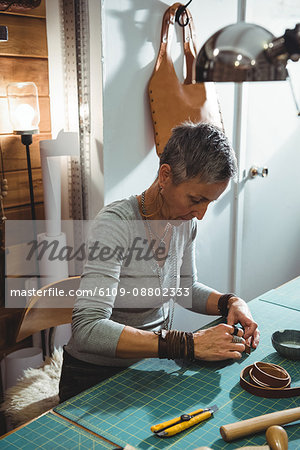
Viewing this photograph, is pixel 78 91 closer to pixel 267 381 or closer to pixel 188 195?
pixel 188 195

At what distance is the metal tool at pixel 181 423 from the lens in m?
1.08

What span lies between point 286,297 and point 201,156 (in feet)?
2.47

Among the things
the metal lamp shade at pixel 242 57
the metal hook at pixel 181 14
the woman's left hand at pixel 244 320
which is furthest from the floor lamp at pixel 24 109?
the metal lamp shade at pixel 242 57

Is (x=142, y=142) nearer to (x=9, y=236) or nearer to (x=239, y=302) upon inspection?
(x=9, y=236)

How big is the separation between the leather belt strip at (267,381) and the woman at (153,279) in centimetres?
8

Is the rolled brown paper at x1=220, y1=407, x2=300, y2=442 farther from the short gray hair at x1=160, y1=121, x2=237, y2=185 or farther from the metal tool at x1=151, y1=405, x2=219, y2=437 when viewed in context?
the short gray hair at x1=160, y1=121, x2=237, y2=185

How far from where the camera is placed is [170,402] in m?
1.20

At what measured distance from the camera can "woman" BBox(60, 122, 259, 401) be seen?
53.9 inches

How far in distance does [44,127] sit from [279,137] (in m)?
1.63

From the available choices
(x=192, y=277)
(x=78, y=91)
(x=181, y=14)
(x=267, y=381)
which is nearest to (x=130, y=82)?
(x=78, y=91)

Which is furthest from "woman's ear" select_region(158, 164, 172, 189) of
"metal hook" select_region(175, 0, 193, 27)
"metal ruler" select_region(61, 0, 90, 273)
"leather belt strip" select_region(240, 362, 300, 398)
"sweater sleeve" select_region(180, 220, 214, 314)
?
"metal hook" select_region(175, 0, 193, 27)

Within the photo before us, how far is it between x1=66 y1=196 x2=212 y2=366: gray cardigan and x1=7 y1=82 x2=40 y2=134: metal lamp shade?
660mm

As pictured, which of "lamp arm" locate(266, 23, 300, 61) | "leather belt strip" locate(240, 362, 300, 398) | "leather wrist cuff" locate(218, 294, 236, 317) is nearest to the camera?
"lamp arm" locate(266, 23, 300, 61)

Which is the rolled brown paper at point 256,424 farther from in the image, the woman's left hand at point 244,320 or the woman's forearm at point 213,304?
the woman's forearm at point 213,304
